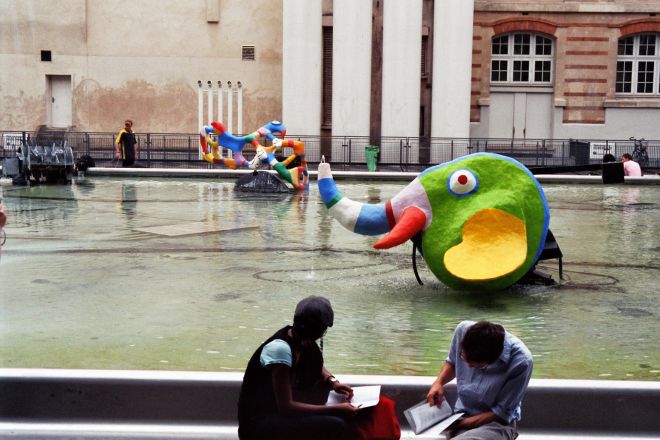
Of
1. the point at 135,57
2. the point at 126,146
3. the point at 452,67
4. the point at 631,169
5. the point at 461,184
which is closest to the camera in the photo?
the point at 461,184

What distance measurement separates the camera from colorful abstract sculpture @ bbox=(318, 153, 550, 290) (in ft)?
28.0

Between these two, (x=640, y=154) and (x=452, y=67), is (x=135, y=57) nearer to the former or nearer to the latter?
(x=452, y=67)

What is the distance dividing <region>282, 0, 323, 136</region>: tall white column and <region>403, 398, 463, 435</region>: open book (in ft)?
86.6

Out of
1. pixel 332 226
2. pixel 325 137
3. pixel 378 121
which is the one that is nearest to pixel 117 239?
pixel 332 226

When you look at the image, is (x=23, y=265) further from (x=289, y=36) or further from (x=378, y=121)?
(x=378, y=121)

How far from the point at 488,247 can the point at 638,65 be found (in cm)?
2821

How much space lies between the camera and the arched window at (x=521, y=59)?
112 feet

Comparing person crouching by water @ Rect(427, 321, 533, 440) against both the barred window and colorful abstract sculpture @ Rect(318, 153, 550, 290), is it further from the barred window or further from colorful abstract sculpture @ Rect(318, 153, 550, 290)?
the barred window

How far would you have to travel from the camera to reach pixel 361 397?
16.3 ft

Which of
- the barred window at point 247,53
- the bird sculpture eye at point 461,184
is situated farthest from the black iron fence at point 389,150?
the bird sculpture eye at point 461,184

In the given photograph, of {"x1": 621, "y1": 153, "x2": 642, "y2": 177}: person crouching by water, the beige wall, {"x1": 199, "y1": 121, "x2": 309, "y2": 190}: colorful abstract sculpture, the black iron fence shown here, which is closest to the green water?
{"x1": 199, "y1": 121, "x2": 309, "y2": 190}: colorful abstract sculpture

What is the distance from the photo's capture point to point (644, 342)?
7.29 metres

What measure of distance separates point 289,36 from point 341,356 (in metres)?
24.9

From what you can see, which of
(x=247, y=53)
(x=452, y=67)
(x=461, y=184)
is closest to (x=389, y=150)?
(x=452, y=67)
